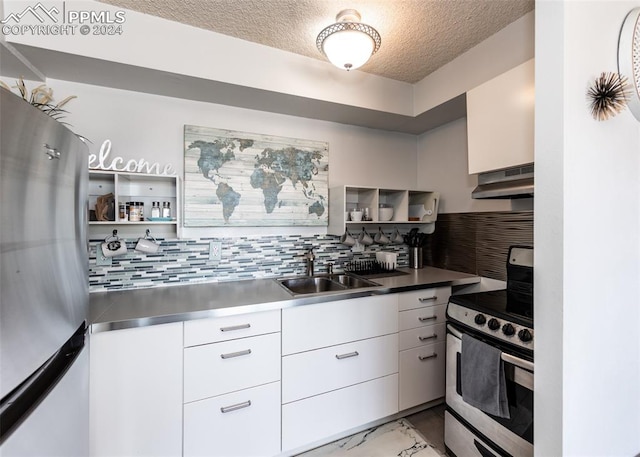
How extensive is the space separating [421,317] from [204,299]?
Answer: 1.44 m

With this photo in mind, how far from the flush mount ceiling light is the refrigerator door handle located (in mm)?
1746

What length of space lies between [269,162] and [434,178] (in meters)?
1.56

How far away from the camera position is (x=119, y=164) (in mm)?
1823

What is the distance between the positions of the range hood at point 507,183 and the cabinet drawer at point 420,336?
0.99m

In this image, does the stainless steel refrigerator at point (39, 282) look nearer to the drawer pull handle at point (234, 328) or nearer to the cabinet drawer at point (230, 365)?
the cabinet drawer at point (230, 365)

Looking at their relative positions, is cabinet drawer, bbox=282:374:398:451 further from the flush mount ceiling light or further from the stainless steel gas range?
the flush mount ceiling light

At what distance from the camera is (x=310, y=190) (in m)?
2.34

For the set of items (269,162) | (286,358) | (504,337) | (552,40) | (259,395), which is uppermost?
(552,40)

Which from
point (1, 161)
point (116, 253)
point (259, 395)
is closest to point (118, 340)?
point (116, 253)

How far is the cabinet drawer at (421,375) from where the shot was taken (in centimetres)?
195

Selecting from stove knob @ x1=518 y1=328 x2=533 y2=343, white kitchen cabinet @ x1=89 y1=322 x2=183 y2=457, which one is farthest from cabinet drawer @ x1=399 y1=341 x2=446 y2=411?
white kitchen cabinet @ x1=89 y1=322 x2=183 y2=457

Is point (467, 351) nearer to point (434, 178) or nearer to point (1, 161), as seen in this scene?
point (434, 178)

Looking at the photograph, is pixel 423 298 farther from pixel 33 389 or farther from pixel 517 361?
pixel 33 389

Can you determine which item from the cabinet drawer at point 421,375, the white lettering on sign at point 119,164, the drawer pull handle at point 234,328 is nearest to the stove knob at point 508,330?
the cabinet drawer at point 421,375
